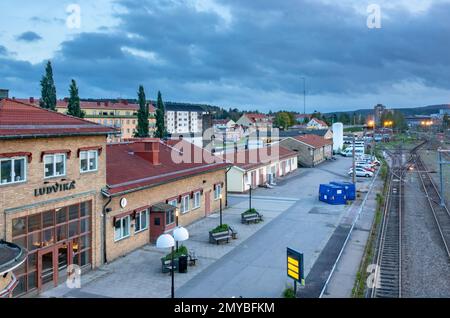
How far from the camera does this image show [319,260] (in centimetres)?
2027

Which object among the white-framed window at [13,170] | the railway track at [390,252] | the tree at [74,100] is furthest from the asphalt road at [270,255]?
the tree at [74,100]

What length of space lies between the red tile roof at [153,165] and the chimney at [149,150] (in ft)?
0.82

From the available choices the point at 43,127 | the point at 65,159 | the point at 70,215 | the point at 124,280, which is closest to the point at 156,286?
the point at 124,280

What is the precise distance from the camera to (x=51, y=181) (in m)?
16.6

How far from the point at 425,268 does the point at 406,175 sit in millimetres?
40348

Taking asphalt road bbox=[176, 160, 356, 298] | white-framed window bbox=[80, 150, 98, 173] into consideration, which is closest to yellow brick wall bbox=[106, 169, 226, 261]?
white-framed window bbox=[80, 150, 98, 173]

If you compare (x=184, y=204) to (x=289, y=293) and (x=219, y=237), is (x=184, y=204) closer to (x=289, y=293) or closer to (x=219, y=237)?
(x=219, y=237)

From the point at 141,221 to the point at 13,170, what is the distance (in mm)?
8745

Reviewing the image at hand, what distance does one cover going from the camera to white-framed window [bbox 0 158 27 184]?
1479 centimetres

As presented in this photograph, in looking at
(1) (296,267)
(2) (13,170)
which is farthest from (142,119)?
(1) (296,267)

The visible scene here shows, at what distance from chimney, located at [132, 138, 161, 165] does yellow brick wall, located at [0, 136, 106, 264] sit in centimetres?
719

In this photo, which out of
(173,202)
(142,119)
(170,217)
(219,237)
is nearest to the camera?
(219,237)

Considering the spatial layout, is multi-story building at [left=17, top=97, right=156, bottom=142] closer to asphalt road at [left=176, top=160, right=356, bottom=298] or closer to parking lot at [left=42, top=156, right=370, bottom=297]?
parking lot at [left=42, top=156, right=370, bottom=297]
